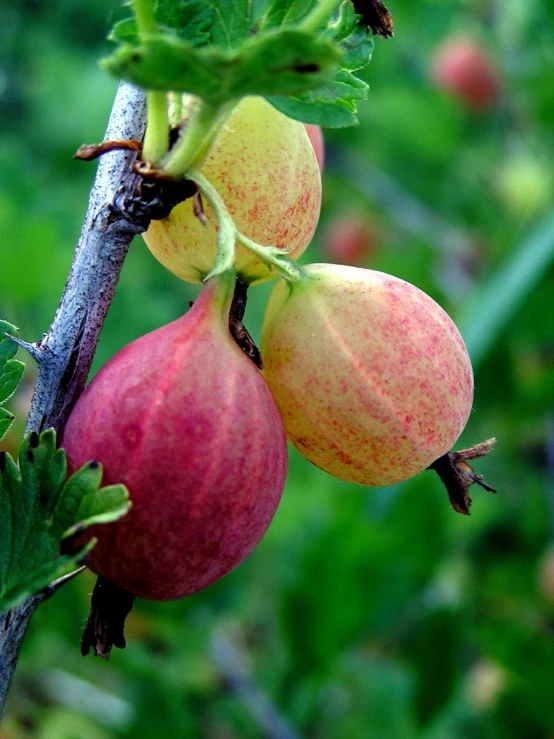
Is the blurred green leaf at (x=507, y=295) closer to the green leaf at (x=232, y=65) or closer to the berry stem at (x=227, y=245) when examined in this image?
the berry stem at (x=227, y=245)

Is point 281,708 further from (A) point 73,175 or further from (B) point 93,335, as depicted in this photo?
(A) point 73,175

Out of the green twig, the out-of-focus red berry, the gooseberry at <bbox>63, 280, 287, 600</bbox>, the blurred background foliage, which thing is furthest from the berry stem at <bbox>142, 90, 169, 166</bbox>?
the out-of-focus red berry

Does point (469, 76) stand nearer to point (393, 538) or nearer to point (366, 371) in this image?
point (393, 538)

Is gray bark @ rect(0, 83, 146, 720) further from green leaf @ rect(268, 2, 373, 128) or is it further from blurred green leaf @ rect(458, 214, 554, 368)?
blurred green leaf @ rect(458, 214, 554, 368)

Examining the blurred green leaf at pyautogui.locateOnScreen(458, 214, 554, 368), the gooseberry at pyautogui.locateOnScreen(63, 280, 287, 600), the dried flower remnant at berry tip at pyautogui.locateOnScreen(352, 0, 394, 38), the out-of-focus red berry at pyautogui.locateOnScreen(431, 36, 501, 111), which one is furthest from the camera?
the out-of-focus red berry at pyautogui.locateOnScreen(431, 36, 501, 111)

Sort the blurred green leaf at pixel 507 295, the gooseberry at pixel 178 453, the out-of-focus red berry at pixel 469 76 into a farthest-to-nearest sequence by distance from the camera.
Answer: the out-of-focus red berry at pixel 469 76 → the blurred green leaf at pixel 507 295 → the gooseberry at pixel 178 453

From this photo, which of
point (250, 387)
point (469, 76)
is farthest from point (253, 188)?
point (469, 76)

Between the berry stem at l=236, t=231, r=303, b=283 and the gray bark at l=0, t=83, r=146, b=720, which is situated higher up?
the berry stem at l=236, t=231, r=303, b=283

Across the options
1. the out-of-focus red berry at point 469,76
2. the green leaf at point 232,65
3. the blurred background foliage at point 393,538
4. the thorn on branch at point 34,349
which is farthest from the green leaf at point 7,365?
the out-of-focus red berry at point 469,76
